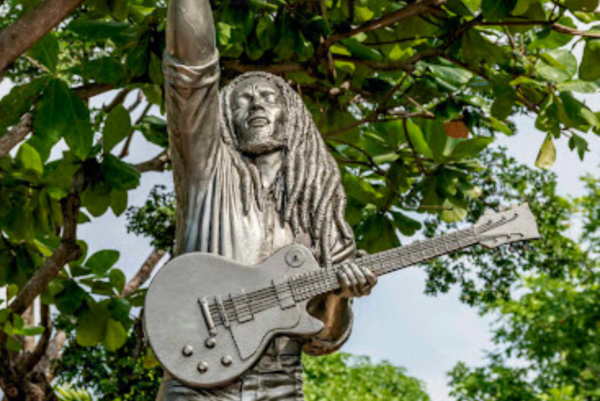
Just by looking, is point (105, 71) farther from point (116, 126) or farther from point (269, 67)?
point (269, 67)

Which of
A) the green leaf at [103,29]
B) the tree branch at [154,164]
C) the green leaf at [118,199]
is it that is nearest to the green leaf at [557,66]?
the green leaf at [103,29]

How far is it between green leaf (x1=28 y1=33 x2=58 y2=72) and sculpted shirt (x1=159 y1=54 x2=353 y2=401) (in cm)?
216

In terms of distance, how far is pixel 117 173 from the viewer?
7.49m

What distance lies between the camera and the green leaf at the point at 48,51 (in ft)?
22.0

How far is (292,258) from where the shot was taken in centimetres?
441

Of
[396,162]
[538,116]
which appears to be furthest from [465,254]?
[538,116]

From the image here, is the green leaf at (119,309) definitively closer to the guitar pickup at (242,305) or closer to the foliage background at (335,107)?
the foliage background at (335,107)

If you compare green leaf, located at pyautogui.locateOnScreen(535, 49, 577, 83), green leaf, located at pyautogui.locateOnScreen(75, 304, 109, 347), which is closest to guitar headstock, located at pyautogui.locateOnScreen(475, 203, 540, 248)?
green leaf, located at pyautogui.locateOnScreen(535, 49, 577, 83)

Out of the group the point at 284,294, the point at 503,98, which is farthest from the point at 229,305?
the point at 503,98

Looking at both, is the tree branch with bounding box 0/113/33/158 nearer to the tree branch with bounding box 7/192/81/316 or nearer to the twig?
the tree branch with bounding box 7/192/81/316

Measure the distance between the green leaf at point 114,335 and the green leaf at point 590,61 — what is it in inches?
129

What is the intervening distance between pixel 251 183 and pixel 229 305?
0.65 metres

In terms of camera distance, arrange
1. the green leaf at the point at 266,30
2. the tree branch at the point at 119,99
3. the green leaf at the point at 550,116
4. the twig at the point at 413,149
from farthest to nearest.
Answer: the tree branch at the point at 119,99
the twig at the point at 413,149
the green leaf at the point at 550,116
the green leaf at the point at 266,30

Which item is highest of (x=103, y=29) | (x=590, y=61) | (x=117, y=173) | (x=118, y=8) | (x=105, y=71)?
(x=118, y=8)
